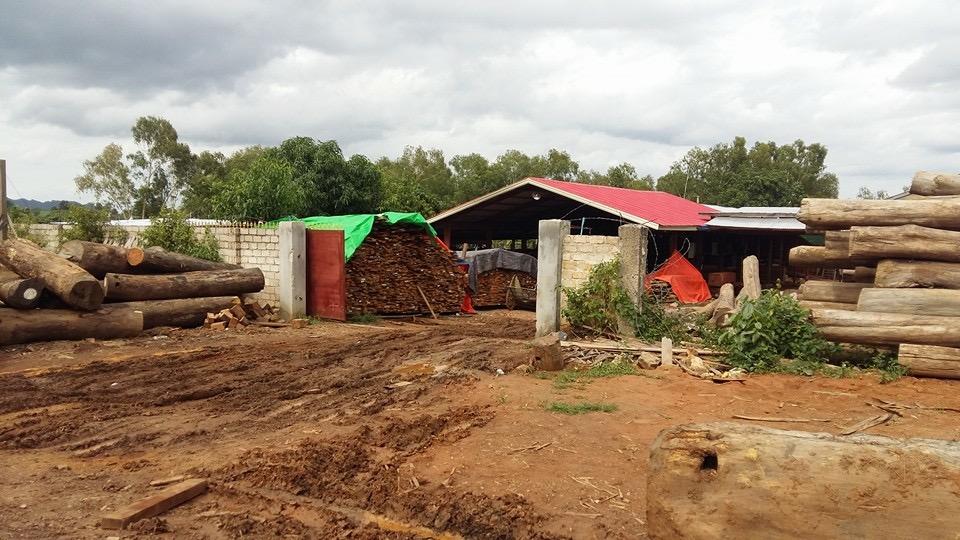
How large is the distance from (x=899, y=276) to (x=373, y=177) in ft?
75.3

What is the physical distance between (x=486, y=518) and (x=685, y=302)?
1360 cm

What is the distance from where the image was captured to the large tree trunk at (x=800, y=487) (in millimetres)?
2887

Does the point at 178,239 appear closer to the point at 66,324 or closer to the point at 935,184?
the point at 66,324

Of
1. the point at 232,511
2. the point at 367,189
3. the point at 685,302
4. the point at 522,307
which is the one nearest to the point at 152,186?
the point at 367,189

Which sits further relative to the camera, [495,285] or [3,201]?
[495,285]

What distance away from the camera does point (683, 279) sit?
1775cm

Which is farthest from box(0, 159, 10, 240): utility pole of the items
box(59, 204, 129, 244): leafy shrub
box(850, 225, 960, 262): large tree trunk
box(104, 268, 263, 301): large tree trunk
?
box(850, 225, 960, 262): large tree trunk

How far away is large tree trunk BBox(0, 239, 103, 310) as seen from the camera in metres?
10.9

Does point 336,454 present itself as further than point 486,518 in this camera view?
Yes

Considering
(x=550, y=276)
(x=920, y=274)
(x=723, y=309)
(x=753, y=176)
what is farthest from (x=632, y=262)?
(x=753, y=176)

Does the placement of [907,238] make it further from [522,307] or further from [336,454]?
[522,307]

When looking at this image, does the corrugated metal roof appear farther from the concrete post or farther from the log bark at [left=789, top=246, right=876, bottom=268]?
the concrete post

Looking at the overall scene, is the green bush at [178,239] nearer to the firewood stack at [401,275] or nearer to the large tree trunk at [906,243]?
the firewood stack at [401,275]

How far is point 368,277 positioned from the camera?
51.1ft
